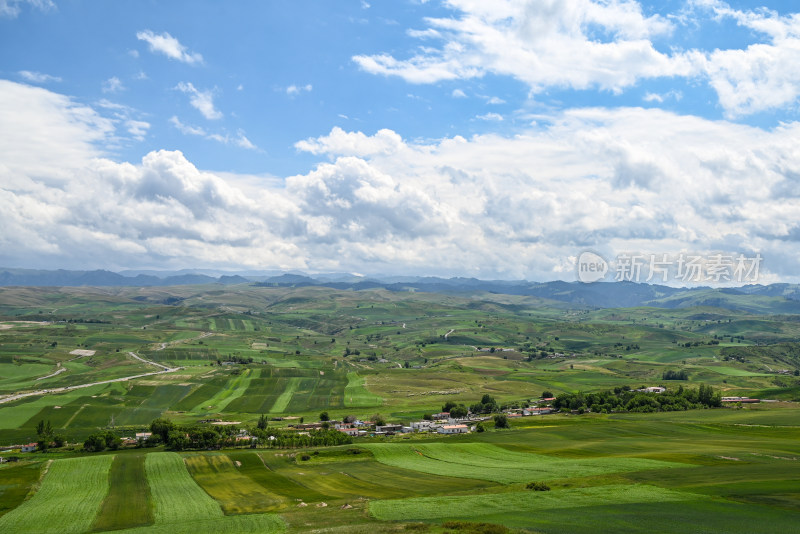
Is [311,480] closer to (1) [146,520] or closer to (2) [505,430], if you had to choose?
(1) [146,520]

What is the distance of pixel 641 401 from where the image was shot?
16288cm

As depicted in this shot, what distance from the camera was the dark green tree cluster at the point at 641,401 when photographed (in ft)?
525

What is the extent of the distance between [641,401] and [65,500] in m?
151

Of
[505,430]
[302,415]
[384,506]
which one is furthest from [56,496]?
[302,415]

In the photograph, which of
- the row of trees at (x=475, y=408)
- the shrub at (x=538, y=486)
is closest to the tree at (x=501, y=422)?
the row of trees at (x=475, y=408)

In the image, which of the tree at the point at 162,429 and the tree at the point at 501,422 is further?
the tree at the point at 501,422

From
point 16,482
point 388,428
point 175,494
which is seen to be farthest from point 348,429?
point 16,482

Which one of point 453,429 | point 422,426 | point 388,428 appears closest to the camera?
point 453,429

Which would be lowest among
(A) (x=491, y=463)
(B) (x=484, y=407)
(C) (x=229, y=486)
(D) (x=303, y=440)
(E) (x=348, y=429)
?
(E) (x=348, y=429)

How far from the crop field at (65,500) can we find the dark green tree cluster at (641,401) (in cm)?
12996

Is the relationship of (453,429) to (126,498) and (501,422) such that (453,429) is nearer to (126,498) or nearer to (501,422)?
(501,422)

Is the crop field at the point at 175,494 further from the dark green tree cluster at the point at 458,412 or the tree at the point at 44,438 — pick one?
the dark green tree cluster at the point at 458,412

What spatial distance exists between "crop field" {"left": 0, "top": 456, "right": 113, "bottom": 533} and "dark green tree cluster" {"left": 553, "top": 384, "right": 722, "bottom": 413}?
12996 cm

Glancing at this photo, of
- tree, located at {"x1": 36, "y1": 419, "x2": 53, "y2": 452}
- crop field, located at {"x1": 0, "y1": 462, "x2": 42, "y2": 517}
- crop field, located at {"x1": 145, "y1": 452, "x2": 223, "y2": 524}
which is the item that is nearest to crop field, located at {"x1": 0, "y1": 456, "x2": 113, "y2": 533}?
crop field, located at {"x1": 0, "y1": 462, "x2": 42, "y2": 517}
